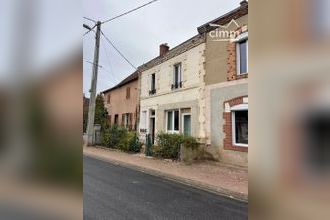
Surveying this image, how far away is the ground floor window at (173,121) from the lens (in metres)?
12.4

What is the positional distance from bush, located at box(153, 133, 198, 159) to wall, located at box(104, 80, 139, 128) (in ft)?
18.9

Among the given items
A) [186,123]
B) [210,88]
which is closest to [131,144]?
[186,123]

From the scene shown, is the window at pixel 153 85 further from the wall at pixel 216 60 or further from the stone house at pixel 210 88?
the wall at pixel 216 60

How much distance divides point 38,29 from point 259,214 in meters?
0.70

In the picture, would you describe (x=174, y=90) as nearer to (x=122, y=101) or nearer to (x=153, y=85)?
(x=153, y=85)

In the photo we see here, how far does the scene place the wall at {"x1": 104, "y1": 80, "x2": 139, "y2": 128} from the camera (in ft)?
55.5

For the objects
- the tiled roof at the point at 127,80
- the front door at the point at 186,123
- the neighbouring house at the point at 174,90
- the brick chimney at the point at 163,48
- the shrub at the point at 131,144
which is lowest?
the shrub at the point at 131,144

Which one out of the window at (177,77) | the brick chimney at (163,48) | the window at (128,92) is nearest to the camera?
the window at (177,77)

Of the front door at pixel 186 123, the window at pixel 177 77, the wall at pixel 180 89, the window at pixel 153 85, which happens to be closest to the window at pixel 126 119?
the wall at pixel 180 89

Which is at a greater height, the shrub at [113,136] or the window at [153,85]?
the window at [153,85]

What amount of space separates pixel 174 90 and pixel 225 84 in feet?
11.5

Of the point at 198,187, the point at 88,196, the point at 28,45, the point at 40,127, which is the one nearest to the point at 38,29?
the point at 28,45
